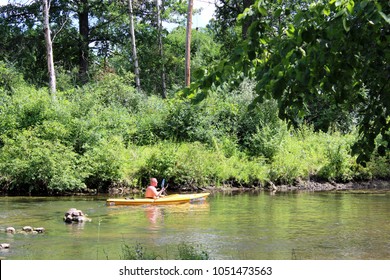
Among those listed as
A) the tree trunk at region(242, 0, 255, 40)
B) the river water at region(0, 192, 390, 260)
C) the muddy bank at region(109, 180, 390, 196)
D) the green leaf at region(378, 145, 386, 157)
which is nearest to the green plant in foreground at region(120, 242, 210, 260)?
the river water at region(0, 192, 390, 260)

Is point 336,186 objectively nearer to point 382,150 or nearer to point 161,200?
point 161,200

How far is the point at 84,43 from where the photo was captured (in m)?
31.5

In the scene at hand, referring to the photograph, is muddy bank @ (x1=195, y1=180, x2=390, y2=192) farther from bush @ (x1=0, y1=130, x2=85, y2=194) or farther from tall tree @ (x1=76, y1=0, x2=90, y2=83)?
tall tree @ (x1=76, y1=0, x2=90, y2=83)

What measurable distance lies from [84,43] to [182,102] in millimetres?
9890

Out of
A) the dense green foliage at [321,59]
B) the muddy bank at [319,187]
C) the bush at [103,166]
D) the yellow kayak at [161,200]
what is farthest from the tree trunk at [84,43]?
the dense green foliage at [321,59]

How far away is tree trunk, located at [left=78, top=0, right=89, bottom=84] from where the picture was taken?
3144 centimetres

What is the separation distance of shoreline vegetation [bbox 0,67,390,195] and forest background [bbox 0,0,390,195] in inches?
2.0

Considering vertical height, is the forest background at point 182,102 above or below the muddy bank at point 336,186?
above

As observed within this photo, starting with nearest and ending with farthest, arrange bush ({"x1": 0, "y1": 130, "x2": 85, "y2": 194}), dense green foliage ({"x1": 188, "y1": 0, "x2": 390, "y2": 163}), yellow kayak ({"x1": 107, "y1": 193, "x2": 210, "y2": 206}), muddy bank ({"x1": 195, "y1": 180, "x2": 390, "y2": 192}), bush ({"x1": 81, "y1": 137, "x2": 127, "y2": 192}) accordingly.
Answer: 1. dense green foliage ({"x1": 188, "y1": 0, "x2": 390, "y2": 163})
2. yellow kayak ({"x1": 107, "y1": 193, "x2": 210, "y2": 206})
3. bush ({"x1": 0, "y1": 130, "x2": 85, "y2": 194})
4. bush ({"x1": 81, "y1": 137, "x2": 127, "y2": 192})
5. muddy bank ({"x1": 195, "y1": 180, "x2": 390, "y2": 192})

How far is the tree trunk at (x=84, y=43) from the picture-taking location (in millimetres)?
31438

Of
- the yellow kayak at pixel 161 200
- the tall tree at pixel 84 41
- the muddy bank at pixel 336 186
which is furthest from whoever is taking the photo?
the tall tree at pixel 84 41

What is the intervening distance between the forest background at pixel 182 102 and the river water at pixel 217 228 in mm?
2131

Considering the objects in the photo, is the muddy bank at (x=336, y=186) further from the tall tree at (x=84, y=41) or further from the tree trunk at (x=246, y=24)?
the tall tree at (x=84, y=41)

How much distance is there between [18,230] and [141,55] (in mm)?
23524
